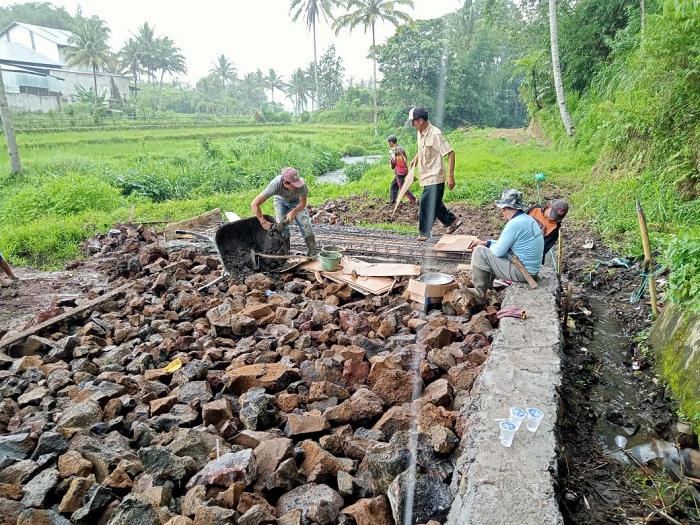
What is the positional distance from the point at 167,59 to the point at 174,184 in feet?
152

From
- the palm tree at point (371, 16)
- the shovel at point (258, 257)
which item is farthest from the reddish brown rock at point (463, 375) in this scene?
the palm tree at point (371, 16)

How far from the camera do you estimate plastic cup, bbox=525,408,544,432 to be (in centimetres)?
243

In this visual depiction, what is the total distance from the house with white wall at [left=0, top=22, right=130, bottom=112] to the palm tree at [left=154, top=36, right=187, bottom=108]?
635 centimetres

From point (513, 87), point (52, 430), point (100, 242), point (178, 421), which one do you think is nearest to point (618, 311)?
point (178, 421)

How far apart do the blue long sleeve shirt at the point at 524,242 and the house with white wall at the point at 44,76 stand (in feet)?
129

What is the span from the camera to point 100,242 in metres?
8.02

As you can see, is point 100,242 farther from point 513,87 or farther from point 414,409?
point 513,87

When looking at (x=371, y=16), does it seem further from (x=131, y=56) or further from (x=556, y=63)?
(x=131, y=56)

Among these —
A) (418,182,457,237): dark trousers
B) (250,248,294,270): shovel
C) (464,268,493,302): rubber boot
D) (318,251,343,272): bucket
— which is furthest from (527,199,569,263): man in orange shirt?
(250,248,294,270): shovel

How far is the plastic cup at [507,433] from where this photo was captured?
91.1 inches

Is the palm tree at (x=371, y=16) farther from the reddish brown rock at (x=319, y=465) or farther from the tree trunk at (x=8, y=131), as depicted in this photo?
the reddish brown rock at (x=319, y=465)

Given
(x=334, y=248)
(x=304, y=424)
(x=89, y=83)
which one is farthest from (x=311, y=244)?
(x=89, y=83)

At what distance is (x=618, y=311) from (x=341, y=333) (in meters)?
3.11

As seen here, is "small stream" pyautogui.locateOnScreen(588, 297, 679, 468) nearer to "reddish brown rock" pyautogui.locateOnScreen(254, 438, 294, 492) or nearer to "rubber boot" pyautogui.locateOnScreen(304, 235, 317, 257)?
"reddish brown rock" pyautogui.locateOnScreen(254, 438, 294, 492)
